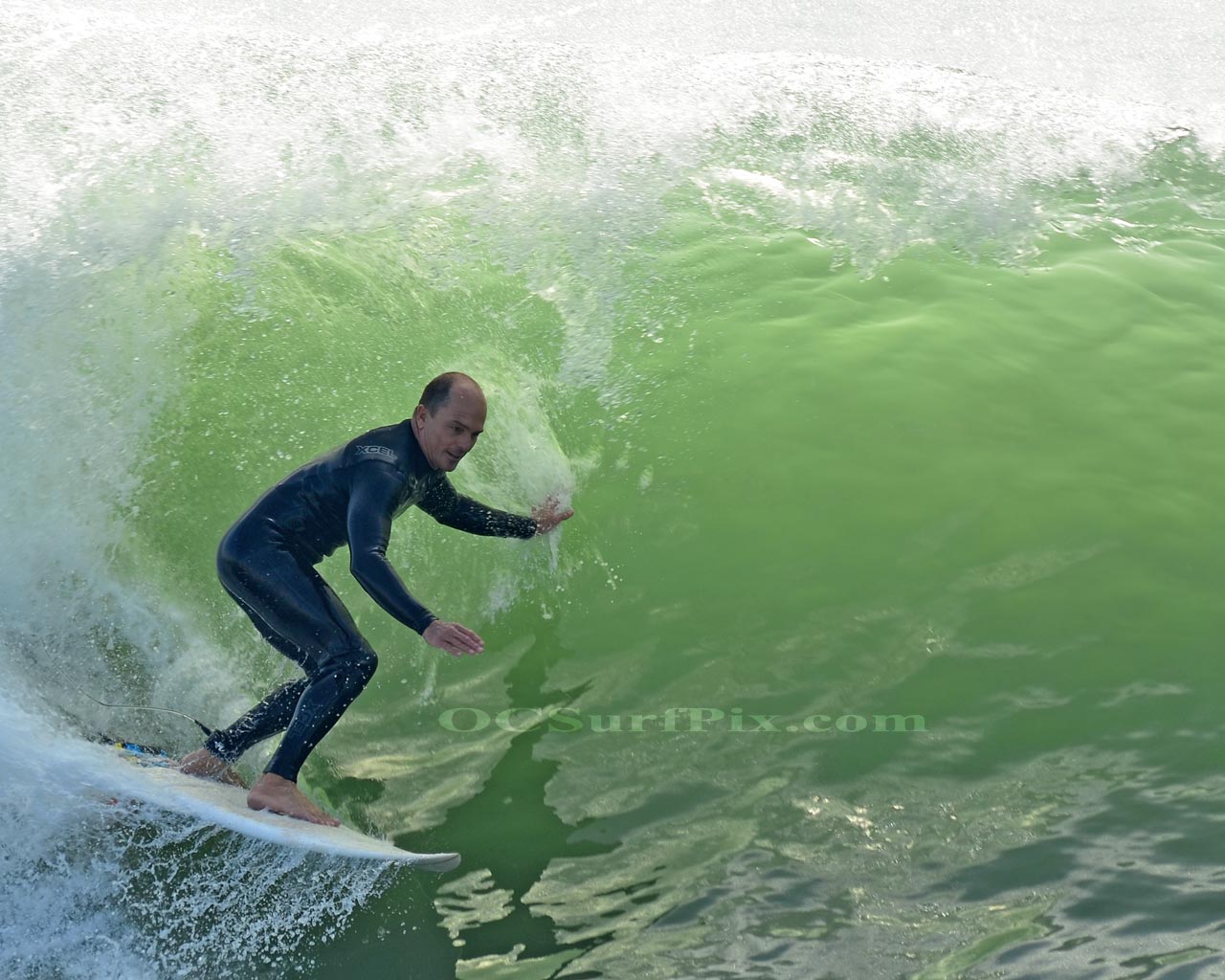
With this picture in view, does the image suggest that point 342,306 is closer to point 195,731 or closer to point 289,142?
point 289,142

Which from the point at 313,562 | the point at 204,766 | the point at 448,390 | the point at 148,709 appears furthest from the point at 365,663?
the point at 148,709

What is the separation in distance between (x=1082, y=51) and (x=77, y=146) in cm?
785

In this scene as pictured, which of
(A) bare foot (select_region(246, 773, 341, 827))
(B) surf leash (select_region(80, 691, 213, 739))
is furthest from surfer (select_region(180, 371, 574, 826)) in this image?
(B) surf leash (select_region(80, 691, 213, 739))

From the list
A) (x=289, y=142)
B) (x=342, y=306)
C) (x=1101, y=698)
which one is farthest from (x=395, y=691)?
(x=289, y=142)

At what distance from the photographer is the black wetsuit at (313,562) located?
11.9 feet

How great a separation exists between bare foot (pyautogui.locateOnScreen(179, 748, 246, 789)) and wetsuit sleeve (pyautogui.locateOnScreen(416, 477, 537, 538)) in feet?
3.62

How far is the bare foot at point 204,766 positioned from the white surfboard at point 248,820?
42mm

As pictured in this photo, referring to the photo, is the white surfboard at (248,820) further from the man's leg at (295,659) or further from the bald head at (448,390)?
the bald head at (448,390)

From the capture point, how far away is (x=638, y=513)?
501 centimetres

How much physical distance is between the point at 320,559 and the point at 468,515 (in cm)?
54

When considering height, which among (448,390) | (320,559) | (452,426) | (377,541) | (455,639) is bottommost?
(455,639)

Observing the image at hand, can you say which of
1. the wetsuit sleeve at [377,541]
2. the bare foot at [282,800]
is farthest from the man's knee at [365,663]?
the bare foot at [282,800]

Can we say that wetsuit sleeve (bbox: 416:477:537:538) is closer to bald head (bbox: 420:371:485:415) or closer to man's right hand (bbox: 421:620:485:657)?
bald head (bbox: 420:371:485:415)

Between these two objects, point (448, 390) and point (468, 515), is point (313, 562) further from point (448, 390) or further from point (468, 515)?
point (448, 390)
